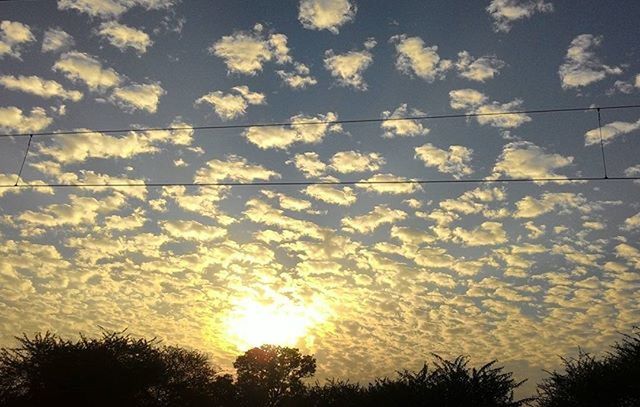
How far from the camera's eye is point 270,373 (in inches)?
3123

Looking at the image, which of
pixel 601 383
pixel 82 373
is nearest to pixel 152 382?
pixel 82 373

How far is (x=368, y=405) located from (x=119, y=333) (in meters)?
22.8

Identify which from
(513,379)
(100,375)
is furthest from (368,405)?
(100,375)

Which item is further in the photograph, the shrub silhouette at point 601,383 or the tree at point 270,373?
the tree at point 270,373

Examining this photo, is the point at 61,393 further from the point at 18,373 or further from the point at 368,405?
the point at 368,405

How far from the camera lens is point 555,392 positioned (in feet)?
132

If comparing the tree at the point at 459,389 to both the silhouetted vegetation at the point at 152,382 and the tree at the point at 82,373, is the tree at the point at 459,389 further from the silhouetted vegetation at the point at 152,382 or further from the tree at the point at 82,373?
the tree at the point at 82,373

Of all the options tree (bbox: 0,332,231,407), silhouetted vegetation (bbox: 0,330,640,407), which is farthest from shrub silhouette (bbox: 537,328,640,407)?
tree (bbox: 0,332,231,407)

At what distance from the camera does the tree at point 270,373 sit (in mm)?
75875

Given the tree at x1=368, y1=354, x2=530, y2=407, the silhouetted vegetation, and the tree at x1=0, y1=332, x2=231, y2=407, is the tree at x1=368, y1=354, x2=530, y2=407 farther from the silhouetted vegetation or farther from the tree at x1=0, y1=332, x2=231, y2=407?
the tree at x1=0, y1=332, x2=231, y2=407

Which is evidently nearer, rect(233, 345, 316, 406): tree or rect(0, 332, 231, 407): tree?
rect(0, 332, 231, 407): tree

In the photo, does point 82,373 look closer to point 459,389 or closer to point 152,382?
point 152,382

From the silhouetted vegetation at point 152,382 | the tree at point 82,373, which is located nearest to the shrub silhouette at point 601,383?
the silhouetted vegetation at point 152,382

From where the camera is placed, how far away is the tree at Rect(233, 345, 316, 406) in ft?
249
